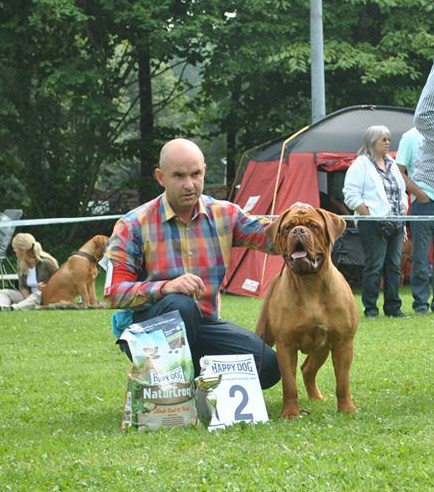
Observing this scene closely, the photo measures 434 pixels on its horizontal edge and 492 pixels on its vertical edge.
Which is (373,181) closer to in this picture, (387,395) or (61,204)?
(387,395)

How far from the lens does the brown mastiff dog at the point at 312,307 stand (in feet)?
17.2

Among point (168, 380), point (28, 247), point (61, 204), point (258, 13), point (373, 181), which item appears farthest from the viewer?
point (61, 204)

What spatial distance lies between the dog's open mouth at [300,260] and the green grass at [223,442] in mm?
647

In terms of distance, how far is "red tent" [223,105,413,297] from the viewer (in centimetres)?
1447

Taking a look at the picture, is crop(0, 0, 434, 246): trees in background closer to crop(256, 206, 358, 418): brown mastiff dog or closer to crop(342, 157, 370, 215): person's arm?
crop(342, 157, 370, 215): person's arm

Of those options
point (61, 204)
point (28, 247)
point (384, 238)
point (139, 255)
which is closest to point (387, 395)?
point (139, 255)

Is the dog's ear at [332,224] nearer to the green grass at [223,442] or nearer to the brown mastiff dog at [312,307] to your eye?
the brown mastiff dog at [312,307]

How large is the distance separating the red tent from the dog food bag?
29.8ft

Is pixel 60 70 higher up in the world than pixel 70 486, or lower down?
higher up

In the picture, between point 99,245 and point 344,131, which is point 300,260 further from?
point 344,131

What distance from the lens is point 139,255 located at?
544 centimetres

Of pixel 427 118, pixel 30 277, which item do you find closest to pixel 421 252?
pixel 427 118

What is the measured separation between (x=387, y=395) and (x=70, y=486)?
93.5 inches

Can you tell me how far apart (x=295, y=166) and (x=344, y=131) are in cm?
84
